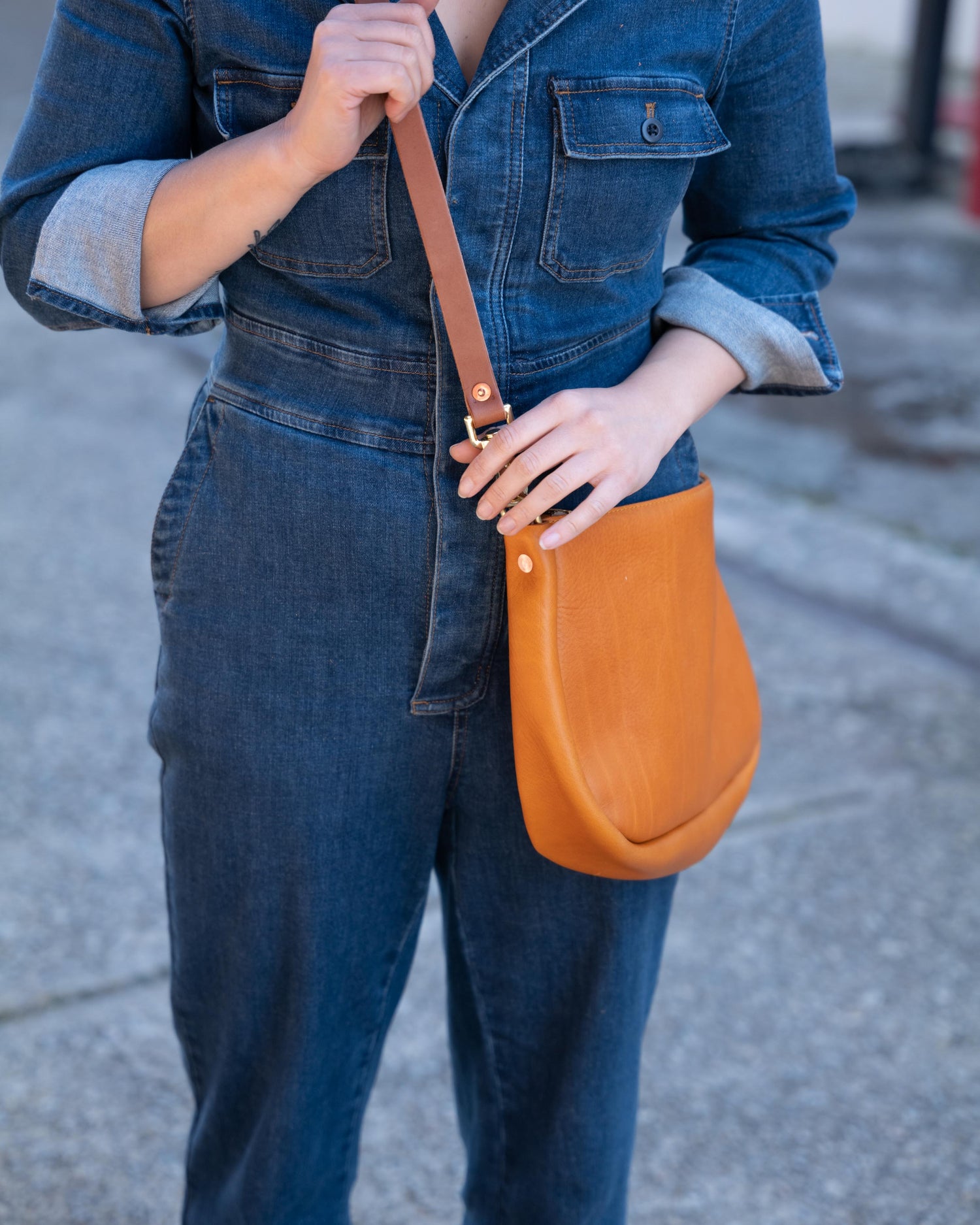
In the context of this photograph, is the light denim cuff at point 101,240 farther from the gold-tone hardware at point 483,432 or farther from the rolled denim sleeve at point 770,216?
the rolled denim sleeve at point 770,216

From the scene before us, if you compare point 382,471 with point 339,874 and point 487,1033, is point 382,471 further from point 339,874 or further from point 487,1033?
point 487,1033

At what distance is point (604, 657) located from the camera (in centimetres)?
113

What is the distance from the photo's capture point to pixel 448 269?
3.28 feet

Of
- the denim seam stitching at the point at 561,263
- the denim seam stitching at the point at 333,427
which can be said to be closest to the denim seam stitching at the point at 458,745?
the denim seam stitching at the point at 333,427

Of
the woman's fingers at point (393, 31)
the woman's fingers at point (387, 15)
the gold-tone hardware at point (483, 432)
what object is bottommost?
the gold-tone hardware at point (483, 432)

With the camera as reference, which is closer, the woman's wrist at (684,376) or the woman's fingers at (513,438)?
the woman's fingers at (513,438)

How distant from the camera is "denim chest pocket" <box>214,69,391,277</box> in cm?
103

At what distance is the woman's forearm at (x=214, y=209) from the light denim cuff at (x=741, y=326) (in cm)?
40

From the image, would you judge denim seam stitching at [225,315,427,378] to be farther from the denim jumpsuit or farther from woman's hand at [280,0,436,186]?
woman's hand at [280,0,436,186]

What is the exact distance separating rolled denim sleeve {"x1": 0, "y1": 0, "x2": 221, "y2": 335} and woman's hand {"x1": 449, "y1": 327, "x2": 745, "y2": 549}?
0.31m

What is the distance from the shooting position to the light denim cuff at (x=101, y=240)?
3.41 feet

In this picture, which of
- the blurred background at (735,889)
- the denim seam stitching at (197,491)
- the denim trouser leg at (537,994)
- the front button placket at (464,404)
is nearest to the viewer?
the front button placket at (464,404)

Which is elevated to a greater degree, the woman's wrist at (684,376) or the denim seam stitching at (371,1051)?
the woman's wrist at (684,376)

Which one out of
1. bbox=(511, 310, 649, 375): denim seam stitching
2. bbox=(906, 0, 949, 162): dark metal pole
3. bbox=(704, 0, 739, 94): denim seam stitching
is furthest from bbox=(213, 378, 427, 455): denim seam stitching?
bbox=(906, 0, 949, 162): dark metal pole
